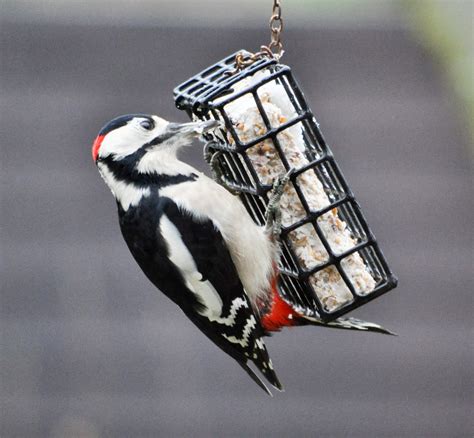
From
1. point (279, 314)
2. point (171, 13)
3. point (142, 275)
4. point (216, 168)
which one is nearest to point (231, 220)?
point (216, 168)

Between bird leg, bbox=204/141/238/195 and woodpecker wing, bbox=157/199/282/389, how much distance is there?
0.23 meters

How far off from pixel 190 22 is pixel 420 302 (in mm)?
1881

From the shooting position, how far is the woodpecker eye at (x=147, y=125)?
2.80m

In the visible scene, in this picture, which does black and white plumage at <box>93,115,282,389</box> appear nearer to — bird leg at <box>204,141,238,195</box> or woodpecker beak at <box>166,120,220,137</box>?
woodpecker beak at <box>166,120,220,137</box>

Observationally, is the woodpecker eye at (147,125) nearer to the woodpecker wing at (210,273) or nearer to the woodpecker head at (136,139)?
the woodpecker head at (136,139)

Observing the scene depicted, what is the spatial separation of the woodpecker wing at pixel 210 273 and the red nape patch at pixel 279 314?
0.09 meters

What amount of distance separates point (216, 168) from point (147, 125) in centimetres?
30

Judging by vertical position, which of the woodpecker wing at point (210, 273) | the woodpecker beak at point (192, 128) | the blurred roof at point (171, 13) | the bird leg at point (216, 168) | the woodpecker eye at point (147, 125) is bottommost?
the woodpecker wing at point (210, 273)

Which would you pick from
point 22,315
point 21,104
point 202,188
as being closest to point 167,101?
point 21,104

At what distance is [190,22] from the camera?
4.77m

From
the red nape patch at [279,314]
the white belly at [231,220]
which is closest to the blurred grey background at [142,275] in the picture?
the red nape patch at [279,314]

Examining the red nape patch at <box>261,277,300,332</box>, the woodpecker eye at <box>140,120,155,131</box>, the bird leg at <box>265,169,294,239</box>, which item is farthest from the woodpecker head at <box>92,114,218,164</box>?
the red nape patch at <box>261,277,300,332</box>

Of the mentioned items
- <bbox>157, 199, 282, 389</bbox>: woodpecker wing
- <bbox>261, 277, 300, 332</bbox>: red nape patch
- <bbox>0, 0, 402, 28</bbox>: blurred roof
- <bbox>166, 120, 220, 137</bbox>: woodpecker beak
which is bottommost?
<bbox>261, 277, 300, 332</bbox>: red nape patch

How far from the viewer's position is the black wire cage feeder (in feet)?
8.58
